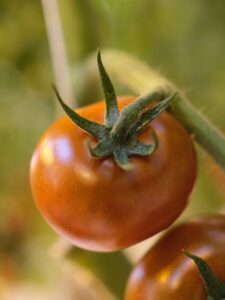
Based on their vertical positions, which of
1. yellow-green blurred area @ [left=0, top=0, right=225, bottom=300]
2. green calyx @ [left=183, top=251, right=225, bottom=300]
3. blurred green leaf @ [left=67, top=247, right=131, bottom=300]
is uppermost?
yellow-green blurred area @ [left=0, top=0, right=225, bottom=300]

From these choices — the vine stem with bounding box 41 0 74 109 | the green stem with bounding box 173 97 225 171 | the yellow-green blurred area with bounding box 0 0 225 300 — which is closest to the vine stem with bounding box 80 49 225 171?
the green stem with bounding box 173 97 225 171

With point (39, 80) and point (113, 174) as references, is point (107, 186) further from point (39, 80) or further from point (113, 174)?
point (39, 80)

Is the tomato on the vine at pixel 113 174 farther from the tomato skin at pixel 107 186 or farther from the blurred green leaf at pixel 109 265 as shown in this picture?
the blurred green leaf at pixel 109 265

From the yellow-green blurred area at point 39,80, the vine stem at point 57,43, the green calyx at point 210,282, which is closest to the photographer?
the green calyx at point 210,282

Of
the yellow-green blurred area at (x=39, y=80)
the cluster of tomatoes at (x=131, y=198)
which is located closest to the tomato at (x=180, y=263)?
the cluster of tomatoes at (x=131, y=198)

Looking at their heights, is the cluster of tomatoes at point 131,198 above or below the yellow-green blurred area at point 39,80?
below

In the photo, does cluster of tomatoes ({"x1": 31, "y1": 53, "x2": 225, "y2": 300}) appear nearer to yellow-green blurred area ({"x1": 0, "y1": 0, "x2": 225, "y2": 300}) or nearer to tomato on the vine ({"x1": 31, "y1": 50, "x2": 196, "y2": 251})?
tomato on the vine ({"x1": 31, "y1": 50, "x2": 196, "y2": 251})

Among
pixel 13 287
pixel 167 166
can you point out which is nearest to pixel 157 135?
pixel 167 166

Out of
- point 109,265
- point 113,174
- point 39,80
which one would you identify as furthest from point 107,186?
point 39,80
